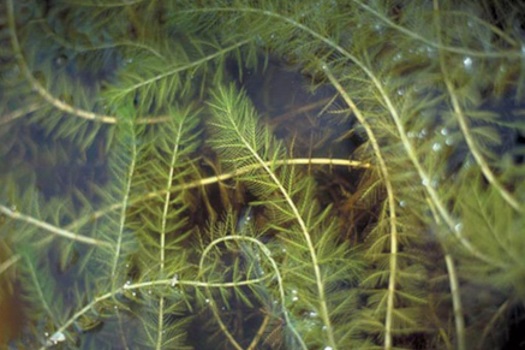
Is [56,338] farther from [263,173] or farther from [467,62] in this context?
[467,62]

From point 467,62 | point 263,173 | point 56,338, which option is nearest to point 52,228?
point 56,338

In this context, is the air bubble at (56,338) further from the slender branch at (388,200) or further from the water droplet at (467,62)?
the water droplet at (467,62)

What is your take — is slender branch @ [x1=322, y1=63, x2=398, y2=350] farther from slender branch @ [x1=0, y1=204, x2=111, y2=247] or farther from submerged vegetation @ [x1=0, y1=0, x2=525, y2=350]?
slender branch @ [x1=0, y1=204, x2=111, y2=247]

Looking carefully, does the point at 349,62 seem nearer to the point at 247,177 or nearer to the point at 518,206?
the point at 247,177

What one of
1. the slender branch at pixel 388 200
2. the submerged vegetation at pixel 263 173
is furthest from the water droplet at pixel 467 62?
the slender branch at pixel 388 200

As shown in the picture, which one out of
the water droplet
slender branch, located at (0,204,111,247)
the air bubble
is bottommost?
the air bubble

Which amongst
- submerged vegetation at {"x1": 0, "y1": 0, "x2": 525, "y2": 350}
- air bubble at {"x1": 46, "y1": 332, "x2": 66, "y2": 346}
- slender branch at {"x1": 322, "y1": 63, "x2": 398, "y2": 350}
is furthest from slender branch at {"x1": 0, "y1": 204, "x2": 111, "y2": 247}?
slender branch at {"x1": 322, "y1": 63, "x2": 398, "y2": 350}

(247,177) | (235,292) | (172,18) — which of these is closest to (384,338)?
(235,292)

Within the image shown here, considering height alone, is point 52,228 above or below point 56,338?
above
